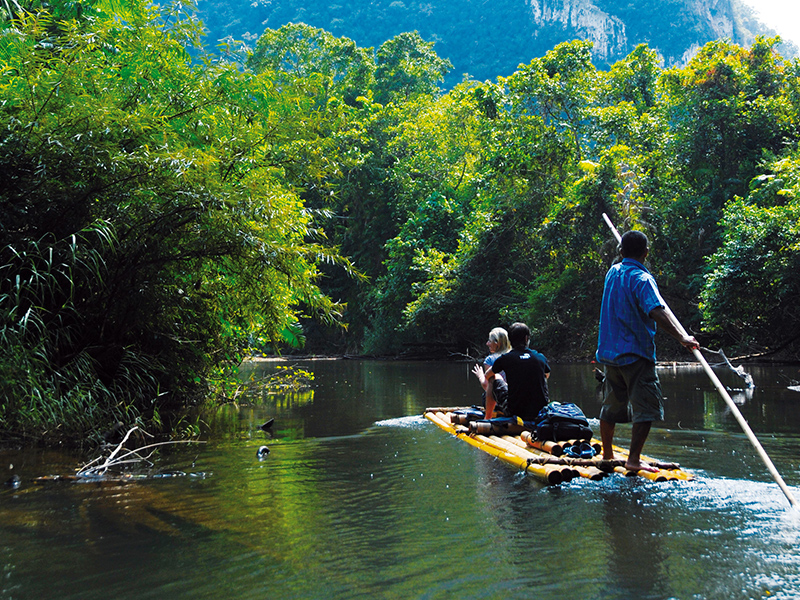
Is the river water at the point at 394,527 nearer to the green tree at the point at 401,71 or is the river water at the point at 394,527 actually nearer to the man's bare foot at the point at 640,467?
the man's bare foot at the point at 640,467

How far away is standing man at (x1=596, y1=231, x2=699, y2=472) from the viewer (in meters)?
4.77

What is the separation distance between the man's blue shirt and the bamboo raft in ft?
2.40

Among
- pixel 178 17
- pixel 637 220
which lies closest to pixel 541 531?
pixel 178 17

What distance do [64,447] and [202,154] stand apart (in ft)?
10.0

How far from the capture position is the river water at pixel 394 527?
9.89ft

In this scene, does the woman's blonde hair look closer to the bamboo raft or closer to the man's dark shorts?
the bamboo raft

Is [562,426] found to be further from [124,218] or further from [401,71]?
[401,71]

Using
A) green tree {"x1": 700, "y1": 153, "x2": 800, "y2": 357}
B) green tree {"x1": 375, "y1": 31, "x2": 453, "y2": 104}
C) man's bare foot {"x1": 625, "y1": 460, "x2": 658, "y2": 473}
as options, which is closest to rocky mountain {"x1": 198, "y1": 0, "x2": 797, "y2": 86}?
green tree {"x1": 375, "y1": 31, "x2": 453, "y2": 104}

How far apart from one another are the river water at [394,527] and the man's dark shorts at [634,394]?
466 millimetres

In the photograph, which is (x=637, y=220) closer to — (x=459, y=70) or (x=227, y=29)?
(x=459, y=70)

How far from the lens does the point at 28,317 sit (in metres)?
6.22

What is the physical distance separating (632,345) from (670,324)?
33cm

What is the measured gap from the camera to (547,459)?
201 inches

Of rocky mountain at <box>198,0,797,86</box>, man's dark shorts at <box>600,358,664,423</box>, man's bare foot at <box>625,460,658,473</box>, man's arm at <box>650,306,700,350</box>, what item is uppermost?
rocky mountain at <box>198,0,797,86</box>
